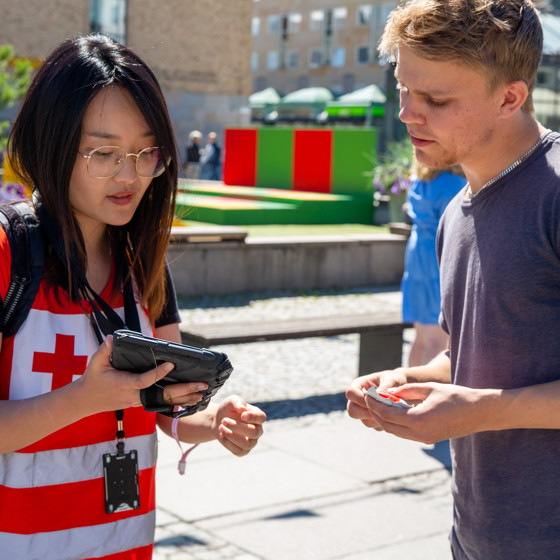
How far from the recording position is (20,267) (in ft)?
6.19

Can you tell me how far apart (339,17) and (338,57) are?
2.46 metres

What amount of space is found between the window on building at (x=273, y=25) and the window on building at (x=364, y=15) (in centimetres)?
755

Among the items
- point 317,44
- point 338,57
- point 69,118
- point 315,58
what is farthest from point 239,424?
point 315,58

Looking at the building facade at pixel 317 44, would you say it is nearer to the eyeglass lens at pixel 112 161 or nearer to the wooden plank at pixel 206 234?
the wooden plank at pixel 206 234

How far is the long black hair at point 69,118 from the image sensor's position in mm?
1979

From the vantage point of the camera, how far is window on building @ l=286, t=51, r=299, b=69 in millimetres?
64037

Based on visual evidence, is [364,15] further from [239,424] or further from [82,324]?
[82,324]

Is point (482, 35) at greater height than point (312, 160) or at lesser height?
greater

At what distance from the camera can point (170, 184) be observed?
7.40 ft

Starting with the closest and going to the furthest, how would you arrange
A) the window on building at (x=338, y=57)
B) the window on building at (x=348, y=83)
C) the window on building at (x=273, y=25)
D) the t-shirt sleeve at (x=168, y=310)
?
the t-shirt sleeve at (x=168, y=310) → the window on building at (x=348, y=83) → the window on building at (x=338, y=57) → the window on building at (x=273, y=25)

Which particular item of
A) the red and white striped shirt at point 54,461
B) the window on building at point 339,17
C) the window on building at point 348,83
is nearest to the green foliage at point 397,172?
the red and white striped shirt at point 54,461

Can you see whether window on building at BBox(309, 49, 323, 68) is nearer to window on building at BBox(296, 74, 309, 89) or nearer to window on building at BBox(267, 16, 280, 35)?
window on building at BBox(296, 74, 309, 89)

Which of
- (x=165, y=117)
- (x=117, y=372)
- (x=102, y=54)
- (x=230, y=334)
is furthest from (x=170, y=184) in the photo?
(x=230, y=334)

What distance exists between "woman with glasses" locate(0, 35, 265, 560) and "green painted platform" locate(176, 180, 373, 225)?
12.0m
